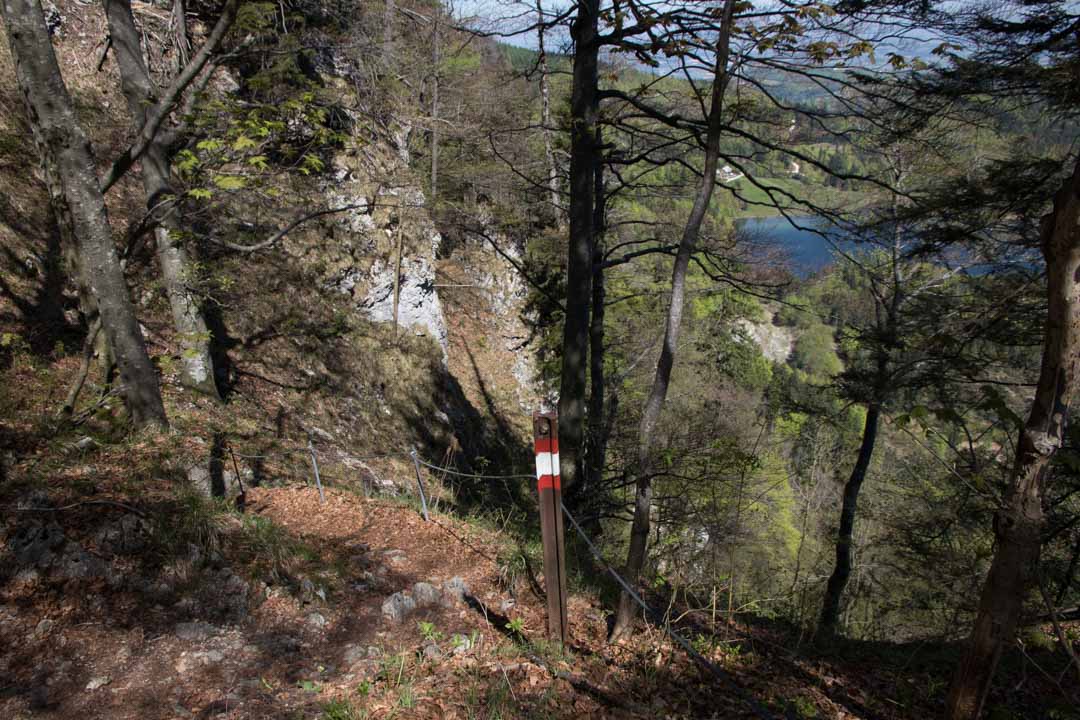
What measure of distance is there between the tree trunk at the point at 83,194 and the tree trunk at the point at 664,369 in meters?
4.84

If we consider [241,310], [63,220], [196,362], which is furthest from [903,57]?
[241,310]

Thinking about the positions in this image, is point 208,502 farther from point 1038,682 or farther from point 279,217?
point 279,217

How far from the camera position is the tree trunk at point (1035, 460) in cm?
286

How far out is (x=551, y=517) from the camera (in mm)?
3914

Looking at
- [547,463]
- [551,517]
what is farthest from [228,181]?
[551,517]

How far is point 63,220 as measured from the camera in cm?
509

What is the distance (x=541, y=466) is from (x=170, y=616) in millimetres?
2742

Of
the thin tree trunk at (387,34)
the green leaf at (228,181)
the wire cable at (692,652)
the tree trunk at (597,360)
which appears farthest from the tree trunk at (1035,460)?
the thin tree trunk at (387,34)

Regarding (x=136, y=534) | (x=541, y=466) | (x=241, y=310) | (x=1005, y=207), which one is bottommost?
(x=136, y=534)

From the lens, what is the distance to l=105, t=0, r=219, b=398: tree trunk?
569 centimetres

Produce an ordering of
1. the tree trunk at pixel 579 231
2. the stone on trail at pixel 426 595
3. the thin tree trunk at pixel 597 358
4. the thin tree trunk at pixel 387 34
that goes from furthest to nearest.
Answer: the thin tree trunk at pixel 597 358
the thin tree trunk at pixel 387 34
the tree trunk at pixel 579 231
the stone on trail at pixel 426 595

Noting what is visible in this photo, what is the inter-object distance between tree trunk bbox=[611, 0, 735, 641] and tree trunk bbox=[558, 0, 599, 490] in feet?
5.14

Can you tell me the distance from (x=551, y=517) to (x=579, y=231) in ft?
12.1

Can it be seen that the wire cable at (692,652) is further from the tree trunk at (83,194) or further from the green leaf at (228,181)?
the tree trunk at (83,194)
